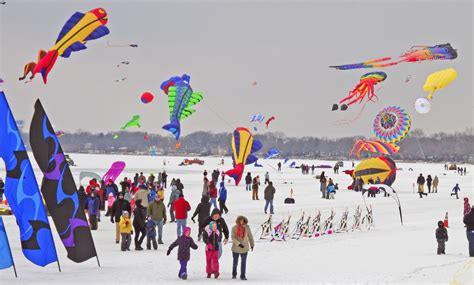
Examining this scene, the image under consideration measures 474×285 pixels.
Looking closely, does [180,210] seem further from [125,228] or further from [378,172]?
[378,172]

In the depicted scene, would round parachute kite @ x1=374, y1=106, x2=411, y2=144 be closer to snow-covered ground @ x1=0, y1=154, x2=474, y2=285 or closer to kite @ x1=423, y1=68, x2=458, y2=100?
kite @ x1=423, y1=68, x2=458, y2=100

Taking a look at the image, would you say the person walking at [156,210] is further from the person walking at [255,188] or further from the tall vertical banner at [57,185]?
the person walking at [255,188]

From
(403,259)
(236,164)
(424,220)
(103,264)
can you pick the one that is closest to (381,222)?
(424,220)

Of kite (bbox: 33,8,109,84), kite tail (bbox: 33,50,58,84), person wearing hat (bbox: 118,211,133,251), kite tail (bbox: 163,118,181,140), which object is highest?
kite (bbox: 33,8,109,84)

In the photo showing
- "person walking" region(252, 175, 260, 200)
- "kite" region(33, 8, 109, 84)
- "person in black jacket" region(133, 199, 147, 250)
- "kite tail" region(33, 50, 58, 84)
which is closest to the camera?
"person in black jacket" region(133, 199, 147, 250)

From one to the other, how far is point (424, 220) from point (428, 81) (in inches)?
440

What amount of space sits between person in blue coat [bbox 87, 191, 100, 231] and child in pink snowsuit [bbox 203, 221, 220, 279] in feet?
22.8

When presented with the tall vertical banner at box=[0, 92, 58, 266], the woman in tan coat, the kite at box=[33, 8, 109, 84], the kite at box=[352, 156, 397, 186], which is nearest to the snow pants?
the woman in tan coat

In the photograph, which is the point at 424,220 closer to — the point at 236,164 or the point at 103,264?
the point at 103,264

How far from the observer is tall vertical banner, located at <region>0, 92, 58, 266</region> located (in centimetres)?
1216

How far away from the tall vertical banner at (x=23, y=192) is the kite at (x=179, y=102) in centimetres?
2813

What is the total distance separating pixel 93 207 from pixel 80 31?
817 cm

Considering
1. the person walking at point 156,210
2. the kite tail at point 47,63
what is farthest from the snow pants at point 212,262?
the kite tail at point 47,63

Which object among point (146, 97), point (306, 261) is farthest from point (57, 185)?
point (146, 97)
